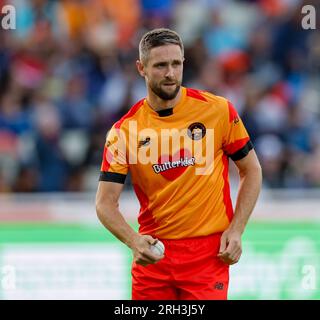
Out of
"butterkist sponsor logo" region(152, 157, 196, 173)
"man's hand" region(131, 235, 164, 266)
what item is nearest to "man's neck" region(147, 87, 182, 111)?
"butterkist sponsor logo" region(152, 157, 196, 173)

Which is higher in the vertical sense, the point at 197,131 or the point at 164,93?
the point at 164,93

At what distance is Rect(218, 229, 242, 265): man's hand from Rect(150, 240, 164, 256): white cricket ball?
355mm

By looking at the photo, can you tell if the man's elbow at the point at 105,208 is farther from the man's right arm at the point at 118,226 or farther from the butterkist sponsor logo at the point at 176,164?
the butterkist sponsor logo at the point at 176,164

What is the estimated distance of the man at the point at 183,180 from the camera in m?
5.91

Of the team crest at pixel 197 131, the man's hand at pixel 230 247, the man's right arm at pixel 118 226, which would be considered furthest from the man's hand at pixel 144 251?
the team crest at pixel 197 131

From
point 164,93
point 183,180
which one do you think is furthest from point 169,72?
point 183,180

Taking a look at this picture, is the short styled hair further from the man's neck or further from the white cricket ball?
the white cricket ball

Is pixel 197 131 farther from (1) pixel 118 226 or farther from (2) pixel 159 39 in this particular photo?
(1) pixel 118 226

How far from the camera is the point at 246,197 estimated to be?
234 inches

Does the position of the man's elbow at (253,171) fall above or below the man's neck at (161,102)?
below

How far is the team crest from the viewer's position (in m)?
5.92

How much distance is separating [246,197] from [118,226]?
0.77 metres

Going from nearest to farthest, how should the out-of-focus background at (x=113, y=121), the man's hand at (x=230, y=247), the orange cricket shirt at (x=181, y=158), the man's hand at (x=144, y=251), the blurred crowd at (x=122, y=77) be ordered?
the man's hand at (x=144, y=251) < the man's hand at (x=230, y=247) < the orange cricket shirt at (x=181, y=158) < the out-of-focus background at (x=113, y=121) < the blurred crowd at (x=122, y=77)
